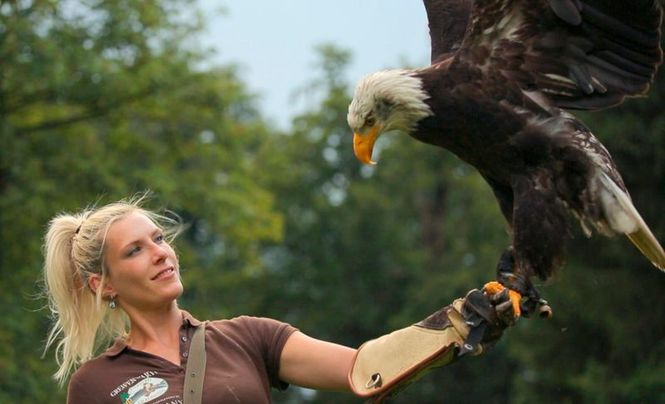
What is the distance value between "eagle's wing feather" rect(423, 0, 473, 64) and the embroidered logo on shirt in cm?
218

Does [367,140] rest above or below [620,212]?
above

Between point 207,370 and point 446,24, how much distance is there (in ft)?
7.59

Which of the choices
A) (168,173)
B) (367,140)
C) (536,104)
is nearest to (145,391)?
(367,140)

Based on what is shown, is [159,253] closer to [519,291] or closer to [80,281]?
[80,281]

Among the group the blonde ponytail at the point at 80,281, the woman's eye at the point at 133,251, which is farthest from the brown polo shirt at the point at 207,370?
the woman's eye at the point at 133,251

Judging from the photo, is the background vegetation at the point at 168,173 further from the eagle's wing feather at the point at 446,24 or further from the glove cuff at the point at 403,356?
the glove cuff at the point at 403,356

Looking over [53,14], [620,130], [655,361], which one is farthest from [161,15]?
[655,361]

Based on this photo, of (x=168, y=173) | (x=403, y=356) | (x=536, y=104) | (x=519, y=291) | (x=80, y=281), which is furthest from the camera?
(x=168, y=173)

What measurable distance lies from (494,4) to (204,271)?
2103 cm

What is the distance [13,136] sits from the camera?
16312 mm

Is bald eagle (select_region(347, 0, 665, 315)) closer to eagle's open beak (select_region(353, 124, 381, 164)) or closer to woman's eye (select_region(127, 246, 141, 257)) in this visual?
eagle's open beak (select_region(353, 124, 381, 164))

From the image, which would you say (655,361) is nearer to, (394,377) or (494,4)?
(494,4)

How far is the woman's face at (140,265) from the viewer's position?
3904 millimetres

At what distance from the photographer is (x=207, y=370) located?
384 cm
